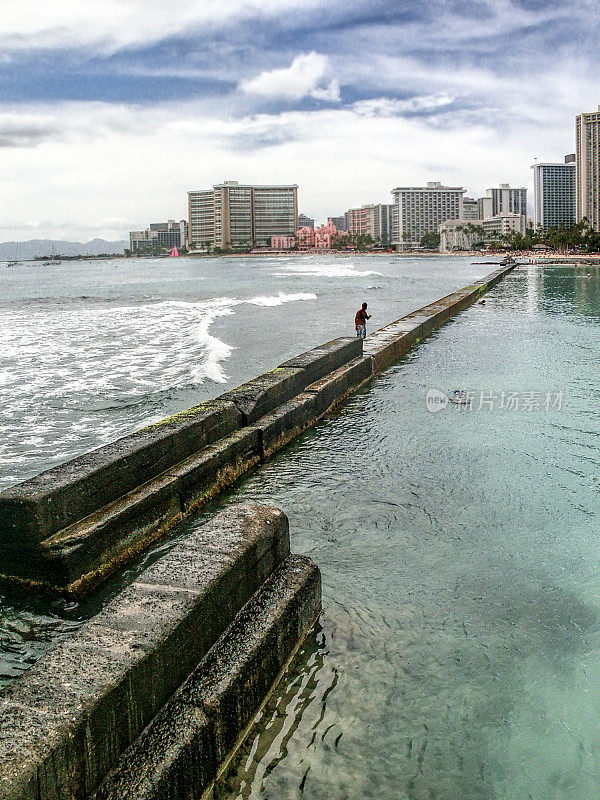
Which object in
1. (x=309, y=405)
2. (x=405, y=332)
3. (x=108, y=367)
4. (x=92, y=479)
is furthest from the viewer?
(x=108, y=367)

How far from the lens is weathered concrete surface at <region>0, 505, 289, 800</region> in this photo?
239 cm

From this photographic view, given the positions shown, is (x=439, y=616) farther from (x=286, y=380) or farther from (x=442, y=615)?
(x=286, y=380)

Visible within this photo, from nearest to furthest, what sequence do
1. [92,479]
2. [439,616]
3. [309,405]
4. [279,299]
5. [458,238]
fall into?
[439,616] < [92,479] < [309,405] < [279,299] < [458,238]

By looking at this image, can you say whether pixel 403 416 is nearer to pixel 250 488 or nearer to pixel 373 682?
pixel 250 488

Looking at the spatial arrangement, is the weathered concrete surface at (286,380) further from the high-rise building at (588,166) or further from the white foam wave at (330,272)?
the high-rise building at (588,166)

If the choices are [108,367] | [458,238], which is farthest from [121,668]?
[458,238]

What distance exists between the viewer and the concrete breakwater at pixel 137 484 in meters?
4.75

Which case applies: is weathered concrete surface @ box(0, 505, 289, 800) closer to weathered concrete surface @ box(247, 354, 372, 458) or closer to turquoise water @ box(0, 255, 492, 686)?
turquoise water @ box(0, 255, 492, 686)

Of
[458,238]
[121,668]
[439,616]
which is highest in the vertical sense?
[458,238]

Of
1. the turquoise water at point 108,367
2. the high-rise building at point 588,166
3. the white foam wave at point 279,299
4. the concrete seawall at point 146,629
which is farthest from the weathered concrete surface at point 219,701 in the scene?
the high-rise building at point 588,166

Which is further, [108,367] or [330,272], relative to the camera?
[330,272]

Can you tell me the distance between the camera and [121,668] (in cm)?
275

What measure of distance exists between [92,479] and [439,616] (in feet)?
8.31

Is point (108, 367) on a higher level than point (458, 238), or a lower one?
lower
